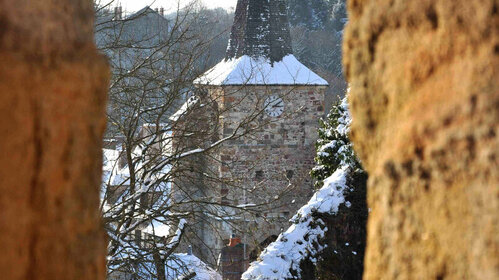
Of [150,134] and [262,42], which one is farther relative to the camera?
[262,42]

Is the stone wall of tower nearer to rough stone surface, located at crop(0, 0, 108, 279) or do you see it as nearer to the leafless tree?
the leafless tree

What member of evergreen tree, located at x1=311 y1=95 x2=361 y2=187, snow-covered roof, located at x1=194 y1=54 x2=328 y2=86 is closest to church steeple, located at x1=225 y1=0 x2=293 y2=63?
snow-covered roof, located at x1=194 y1=54 x2=328 y2=86

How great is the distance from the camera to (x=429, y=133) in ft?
3.51

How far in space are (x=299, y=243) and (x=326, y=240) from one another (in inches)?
17.0

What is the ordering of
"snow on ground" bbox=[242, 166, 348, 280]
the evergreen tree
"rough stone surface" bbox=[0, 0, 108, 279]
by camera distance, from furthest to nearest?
the evergreen tree
"snow on ground" bbox=[242, 166, 348, 280]
"rough stone surface" bbox=[0, 0, 108, 279]

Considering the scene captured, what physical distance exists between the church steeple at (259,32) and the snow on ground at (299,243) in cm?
1530

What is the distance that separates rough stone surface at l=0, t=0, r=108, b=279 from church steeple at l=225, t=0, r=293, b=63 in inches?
903

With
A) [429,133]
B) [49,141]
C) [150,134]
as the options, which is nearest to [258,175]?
[150,134]

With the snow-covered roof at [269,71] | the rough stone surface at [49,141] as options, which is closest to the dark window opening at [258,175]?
the snow-covered roof at [269,71]

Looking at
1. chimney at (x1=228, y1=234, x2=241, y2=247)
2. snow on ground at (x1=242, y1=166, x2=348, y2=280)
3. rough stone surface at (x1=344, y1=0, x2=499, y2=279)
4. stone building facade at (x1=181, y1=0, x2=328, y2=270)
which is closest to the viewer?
rough stone surface at (x1=344, y1=0, x2=499, y2=279)

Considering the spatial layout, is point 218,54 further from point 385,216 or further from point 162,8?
point 385,216

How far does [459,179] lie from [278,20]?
23879 mm

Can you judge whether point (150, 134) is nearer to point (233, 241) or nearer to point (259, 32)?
point (233, 241)

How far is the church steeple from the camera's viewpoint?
957 inches
